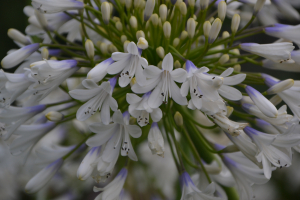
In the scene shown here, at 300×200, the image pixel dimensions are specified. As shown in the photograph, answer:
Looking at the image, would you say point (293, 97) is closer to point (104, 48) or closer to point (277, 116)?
point (277, 116)

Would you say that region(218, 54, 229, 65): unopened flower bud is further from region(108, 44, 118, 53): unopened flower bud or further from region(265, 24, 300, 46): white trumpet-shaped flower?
region(108, 44, 118, 53): unopened flower bud

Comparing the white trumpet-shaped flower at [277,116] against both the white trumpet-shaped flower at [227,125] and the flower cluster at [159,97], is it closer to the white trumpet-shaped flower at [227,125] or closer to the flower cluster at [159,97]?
the flower cluster at [159,97]

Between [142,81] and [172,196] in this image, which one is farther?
[172,196]

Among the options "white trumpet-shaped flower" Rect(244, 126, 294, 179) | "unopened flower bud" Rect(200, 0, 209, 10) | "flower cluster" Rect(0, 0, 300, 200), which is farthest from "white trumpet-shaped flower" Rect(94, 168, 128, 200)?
"unopened flower bud" Rect(200, 0, 209, 10)

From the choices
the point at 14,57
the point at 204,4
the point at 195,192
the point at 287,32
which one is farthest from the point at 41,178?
the point at 287,32

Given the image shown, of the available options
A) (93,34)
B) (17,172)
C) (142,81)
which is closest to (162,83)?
(142,81)

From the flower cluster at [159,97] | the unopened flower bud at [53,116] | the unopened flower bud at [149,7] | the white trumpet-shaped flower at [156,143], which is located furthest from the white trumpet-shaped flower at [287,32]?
the unopened flower bud at [53,116]

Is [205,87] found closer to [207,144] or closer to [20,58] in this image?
[207,144]
